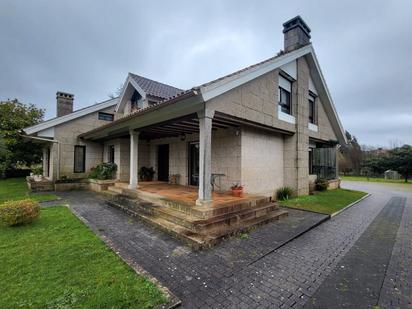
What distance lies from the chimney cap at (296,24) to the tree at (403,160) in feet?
71.3

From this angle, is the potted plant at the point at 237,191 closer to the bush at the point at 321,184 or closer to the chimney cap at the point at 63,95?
the bush at the point at 321,184

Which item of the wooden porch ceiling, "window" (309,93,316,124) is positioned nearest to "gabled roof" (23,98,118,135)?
the wooden porch ceiling

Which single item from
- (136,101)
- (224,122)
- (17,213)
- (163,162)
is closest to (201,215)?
(224,122)

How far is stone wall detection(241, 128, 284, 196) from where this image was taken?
751cm

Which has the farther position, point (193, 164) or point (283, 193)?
point (193, 164)

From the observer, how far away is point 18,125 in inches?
636

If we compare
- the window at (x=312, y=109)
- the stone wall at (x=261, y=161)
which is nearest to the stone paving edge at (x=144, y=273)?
the stone wall at (x=261, y=161)

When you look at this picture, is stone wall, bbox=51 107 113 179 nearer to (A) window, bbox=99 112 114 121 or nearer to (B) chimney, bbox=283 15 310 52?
(A) window, bbox=99 112 114 121

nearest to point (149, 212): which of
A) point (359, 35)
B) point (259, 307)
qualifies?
point (259, 307)

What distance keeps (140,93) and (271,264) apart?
1041 cm

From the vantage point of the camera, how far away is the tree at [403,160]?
2247 cm

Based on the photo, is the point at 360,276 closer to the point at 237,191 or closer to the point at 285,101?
the point at 237,191

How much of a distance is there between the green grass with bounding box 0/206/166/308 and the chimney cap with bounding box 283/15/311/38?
11.6m

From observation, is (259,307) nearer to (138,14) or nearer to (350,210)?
(350,210)
